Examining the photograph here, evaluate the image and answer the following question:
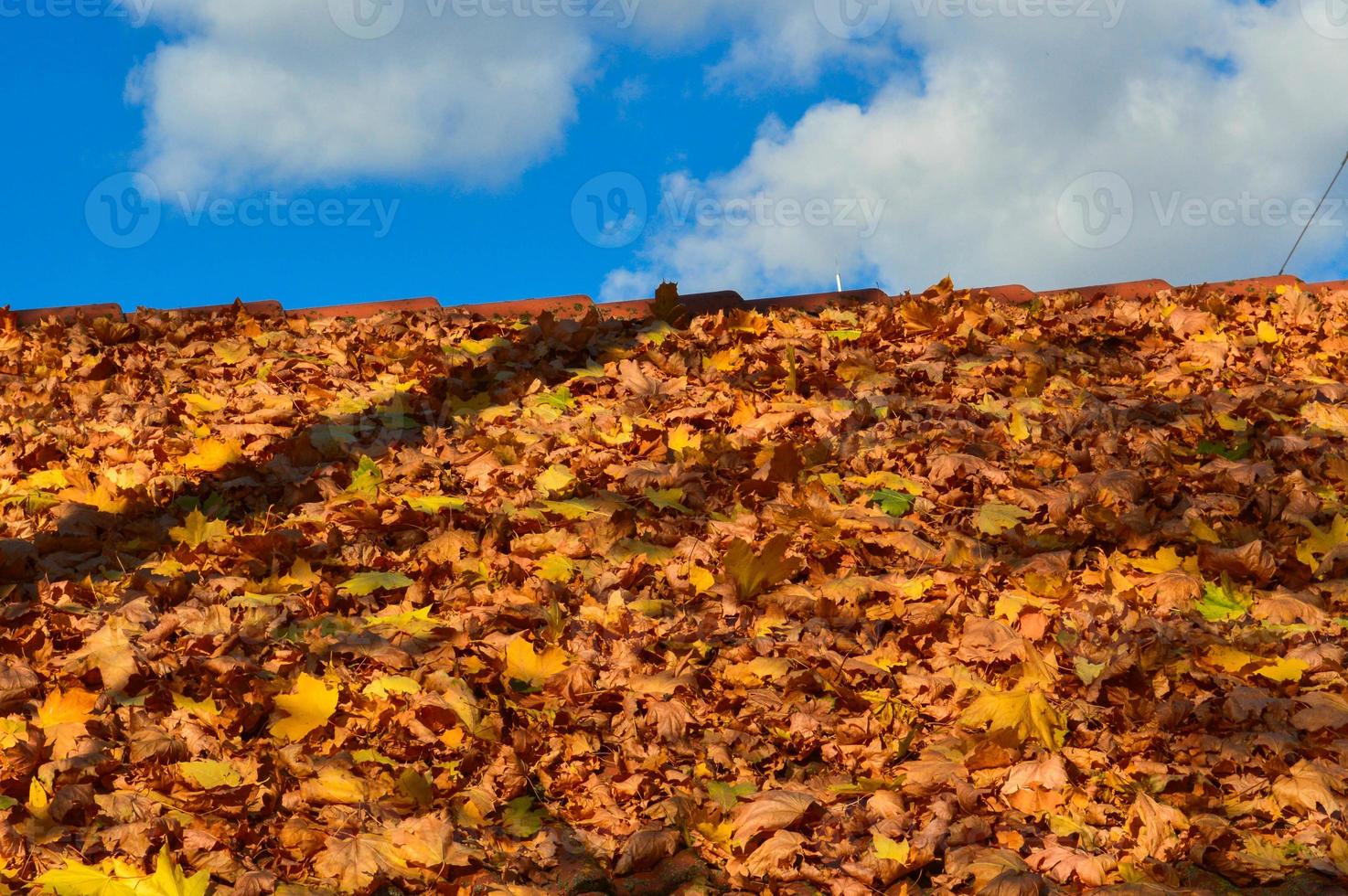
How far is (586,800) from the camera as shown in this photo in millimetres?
3023

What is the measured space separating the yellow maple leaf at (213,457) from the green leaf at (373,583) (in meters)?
1.23

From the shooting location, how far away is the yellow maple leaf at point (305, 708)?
3.24 metres

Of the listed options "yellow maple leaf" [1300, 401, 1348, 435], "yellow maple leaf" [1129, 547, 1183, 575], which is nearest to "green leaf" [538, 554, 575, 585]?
"yellow maple leaf" [1129, 547, 1183, 575]

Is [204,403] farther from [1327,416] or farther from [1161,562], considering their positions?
[1327,416]

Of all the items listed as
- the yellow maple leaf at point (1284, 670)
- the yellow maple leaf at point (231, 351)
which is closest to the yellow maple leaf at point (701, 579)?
the yellow maple leaf at point (1284, 670)

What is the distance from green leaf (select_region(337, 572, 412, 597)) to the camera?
12.9 feet

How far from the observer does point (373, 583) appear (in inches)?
155

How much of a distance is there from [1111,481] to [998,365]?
1254 mm

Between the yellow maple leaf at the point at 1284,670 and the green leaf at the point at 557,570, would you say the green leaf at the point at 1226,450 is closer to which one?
the yellow maple leaf at the point at 1284,670

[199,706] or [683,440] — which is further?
[683,440]

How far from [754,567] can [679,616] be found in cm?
28

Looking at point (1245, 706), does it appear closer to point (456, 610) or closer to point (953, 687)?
point (953, 687)

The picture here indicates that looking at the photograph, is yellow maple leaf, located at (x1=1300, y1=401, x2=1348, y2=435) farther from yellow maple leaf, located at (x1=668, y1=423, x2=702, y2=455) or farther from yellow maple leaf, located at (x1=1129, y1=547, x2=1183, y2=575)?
yellow maple leaf, located at (x1=668, y1=423, x2=702, y2=455)

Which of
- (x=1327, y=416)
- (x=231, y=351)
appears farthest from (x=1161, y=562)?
(x=231, y=351)
